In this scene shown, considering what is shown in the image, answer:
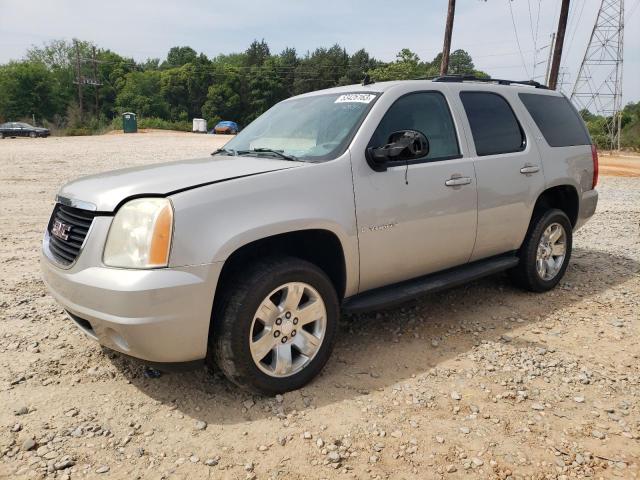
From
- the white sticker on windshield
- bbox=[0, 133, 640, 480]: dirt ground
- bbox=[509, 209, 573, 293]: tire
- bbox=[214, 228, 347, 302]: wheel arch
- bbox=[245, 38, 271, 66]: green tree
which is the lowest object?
bbox=[0, 133, 640, 480]: dirt ground

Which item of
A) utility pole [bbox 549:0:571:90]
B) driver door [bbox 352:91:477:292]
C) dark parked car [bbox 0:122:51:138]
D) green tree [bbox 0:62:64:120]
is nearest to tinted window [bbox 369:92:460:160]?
driver door [bbox 352:91:477:292]

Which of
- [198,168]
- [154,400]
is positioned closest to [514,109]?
[198,168]

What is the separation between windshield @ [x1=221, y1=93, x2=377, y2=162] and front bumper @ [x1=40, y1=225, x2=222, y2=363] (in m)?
1.20

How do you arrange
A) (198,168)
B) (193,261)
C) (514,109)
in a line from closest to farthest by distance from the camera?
(193,261), (198,168), (514,109)

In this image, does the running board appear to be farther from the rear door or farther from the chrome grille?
the chrome grille

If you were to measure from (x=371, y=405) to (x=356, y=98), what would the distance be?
7.09 feet

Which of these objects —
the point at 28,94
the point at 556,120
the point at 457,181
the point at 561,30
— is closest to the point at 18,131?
the point at 28,94

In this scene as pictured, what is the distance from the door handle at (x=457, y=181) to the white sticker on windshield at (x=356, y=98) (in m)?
0.85

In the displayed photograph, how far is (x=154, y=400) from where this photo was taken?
3.04 m

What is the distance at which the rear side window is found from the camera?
4789 mm

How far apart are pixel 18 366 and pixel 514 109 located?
4482 mm

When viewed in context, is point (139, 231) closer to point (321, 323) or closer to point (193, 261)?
point (193, 261)

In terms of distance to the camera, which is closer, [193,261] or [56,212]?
[193,261]

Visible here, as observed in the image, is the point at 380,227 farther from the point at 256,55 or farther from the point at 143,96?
the point at 256,55
